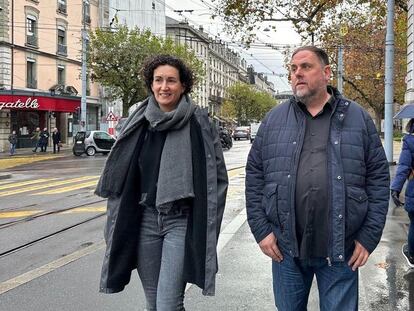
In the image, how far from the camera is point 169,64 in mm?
3178

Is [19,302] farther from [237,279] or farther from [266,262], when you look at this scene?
[266,262]

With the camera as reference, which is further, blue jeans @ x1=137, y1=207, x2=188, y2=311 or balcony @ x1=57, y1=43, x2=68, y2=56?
balcony @ x1=57, y1=43, x2=68, y2=56

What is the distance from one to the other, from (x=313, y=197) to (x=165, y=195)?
83 cm

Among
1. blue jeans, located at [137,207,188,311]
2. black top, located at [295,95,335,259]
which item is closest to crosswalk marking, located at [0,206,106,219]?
blue jeans, located at [137,207,188,311]

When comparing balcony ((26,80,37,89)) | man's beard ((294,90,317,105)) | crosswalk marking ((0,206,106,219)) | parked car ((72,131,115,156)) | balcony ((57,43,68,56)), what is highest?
balcony ((57,43,68,56))

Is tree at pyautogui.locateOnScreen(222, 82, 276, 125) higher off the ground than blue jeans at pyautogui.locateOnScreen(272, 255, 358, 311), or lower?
higher

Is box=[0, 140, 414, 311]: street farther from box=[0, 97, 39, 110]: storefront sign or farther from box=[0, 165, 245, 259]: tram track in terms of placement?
box=[0, 97, 39, 110]: storefront sign

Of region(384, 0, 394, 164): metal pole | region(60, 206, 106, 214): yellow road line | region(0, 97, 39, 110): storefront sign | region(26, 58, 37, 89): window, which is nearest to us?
region(60, 206, 106, 214): yellow road line

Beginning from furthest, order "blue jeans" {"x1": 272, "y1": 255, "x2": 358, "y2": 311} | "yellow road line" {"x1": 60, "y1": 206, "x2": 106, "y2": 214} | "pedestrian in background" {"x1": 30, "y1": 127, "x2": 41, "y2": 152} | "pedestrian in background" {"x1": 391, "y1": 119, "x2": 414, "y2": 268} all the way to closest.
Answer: "pedestrian in background" {"x1": 30, "y1": 127, "x2": 41, "y2": 152} < "yellow road line" {"x1": 60, "y1": 206, "x2": 106, "y2": 214} < "pedestrian in background" {"x1": 391, "y1": 119, "x2": 414, "y2": 268} < "blue jeans" {"x1": 272, "y1": 255, "x2": 358, "y2": 311}

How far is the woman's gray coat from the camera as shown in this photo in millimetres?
3045

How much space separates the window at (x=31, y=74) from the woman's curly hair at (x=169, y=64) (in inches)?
1394

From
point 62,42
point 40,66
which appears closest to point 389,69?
point 40,66

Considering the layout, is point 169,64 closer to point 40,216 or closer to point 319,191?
point 319,191

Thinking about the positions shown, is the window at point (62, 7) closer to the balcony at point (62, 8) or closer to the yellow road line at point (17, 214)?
the balcony at point (62, 8)
